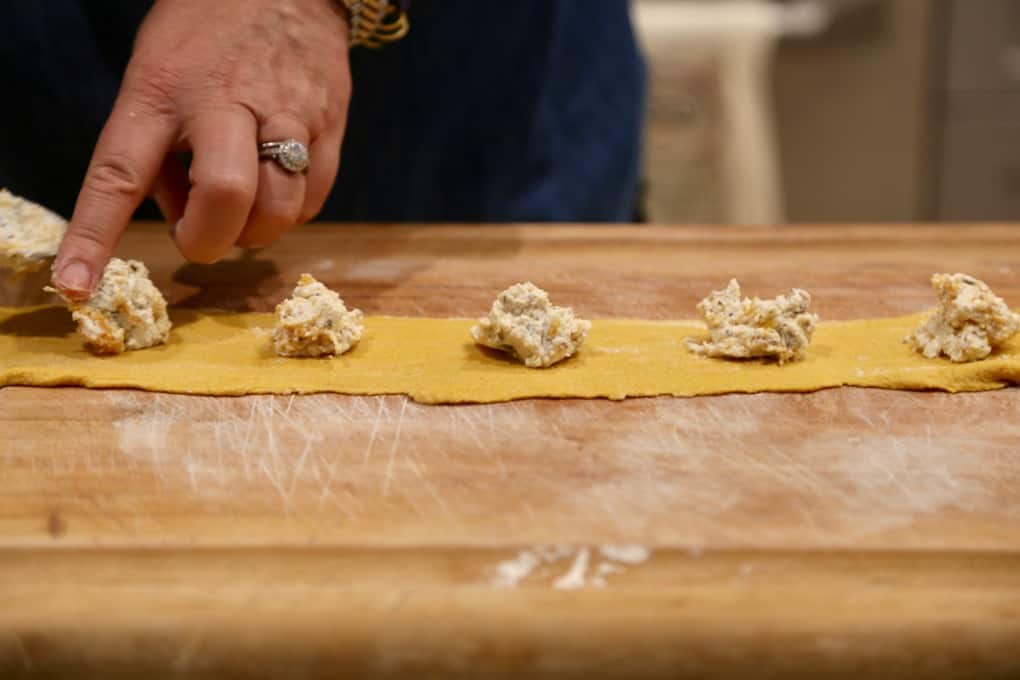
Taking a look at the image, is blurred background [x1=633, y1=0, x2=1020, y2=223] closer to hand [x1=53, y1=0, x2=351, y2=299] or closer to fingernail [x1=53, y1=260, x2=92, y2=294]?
hand [x1=53, y1=0, x2=351, y2=299]

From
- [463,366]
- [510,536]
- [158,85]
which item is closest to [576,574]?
[510,536]

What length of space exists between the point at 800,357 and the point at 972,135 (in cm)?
231

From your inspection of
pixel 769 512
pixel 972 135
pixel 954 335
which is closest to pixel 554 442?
pixel 769 512

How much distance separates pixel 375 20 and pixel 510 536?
2.36 feet

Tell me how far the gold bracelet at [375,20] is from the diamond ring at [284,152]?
203mm

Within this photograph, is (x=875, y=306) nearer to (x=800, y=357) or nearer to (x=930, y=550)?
(x=800, y=357)

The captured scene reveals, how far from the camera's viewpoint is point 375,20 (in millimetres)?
1231

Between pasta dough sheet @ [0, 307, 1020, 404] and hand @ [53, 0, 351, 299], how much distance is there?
9 centimetres

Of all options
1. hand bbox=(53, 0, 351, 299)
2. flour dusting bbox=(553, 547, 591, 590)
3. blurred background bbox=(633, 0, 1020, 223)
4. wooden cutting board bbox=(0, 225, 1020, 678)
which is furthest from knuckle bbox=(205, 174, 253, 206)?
blurred background bbox=(633, 0, 1020, 223)

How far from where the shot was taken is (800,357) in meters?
1.03

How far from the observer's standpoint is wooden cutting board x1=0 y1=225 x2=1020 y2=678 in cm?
68

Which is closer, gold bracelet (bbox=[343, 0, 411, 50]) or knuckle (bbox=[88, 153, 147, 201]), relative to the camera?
knuckle (bbox=[88, 153, 147, 201])

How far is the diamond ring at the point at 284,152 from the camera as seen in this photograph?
109 cm

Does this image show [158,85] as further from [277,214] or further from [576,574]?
[576,574]
